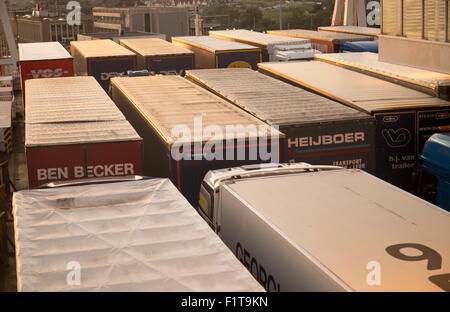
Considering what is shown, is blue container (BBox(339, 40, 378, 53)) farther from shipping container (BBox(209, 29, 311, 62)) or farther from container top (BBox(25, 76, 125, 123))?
container top (BBox(25, 76, 125, 123))

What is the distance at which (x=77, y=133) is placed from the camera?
12984 mm

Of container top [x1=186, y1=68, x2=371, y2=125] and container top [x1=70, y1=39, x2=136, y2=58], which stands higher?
container top [x1=70, y1=39, x2=136, y2=58]

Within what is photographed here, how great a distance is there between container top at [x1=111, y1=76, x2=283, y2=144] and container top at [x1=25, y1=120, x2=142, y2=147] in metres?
0.72

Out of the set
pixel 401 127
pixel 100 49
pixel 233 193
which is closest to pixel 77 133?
pixel 233 193

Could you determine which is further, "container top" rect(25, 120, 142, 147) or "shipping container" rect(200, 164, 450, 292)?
"container top" rect(25, 120, 142, 147)

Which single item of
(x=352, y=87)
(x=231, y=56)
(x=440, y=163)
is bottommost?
(x=440, y=163)

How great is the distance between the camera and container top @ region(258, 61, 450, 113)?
49.6 ft

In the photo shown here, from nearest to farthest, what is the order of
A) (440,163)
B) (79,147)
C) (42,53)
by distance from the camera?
(79,147) → (440,163) → (42,53)

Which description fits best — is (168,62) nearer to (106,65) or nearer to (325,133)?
(106,65)

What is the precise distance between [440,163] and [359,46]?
18.7m

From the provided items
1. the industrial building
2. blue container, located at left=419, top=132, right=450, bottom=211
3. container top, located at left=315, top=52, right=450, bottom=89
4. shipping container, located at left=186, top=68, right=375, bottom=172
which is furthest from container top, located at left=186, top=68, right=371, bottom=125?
the industrial building

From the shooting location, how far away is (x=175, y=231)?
801 centimetres

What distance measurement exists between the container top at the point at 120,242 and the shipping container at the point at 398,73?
9.30 meters
